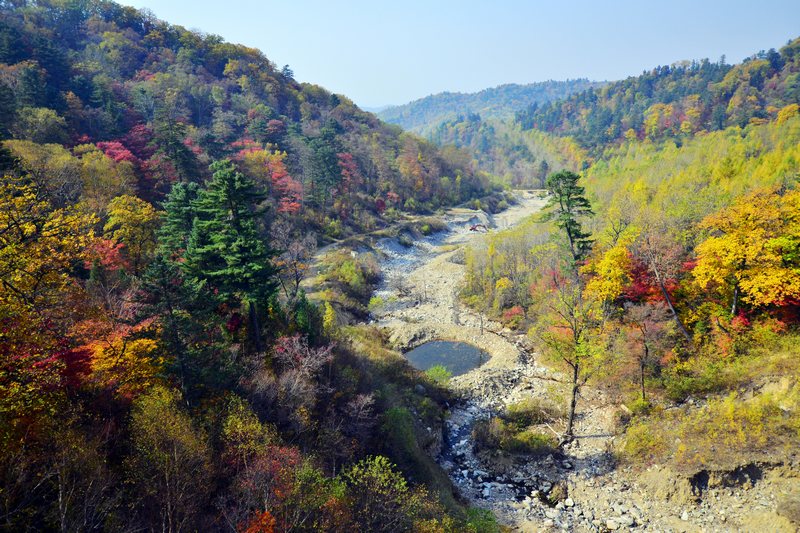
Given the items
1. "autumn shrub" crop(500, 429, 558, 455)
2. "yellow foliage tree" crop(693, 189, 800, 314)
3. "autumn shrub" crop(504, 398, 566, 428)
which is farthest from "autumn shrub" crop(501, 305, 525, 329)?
"yellow foliage tree" crop(693, 189, 800, 314)

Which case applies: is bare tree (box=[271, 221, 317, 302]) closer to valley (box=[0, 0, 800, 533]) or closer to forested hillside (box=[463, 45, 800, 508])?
valley (box=[0, 0, 800, 533])

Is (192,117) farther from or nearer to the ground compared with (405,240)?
farther from the ground

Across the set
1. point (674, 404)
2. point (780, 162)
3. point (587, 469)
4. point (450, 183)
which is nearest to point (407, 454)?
point (587, 469)

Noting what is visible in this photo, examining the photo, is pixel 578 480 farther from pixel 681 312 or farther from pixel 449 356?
Result: pixel 449 356

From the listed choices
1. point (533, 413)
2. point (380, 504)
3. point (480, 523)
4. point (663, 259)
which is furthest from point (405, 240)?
point (380, 504)

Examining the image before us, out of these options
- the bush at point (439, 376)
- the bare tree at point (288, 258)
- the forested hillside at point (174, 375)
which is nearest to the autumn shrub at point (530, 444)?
the forested hillside at point (174, 375)

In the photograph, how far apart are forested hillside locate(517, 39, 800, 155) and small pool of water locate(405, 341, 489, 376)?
99382 millimetres

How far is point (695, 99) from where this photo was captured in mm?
123875

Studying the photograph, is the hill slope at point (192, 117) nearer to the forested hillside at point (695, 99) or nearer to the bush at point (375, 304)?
the bush at point (375, 304)

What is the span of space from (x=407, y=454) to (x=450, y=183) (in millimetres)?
96700

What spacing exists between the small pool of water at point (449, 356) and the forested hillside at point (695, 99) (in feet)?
326

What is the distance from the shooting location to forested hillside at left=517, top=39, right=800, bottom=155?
334ft

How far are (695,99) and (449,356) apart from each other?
141727 millimetres

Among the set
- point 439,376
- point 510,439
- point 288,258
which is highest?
point 288,258
